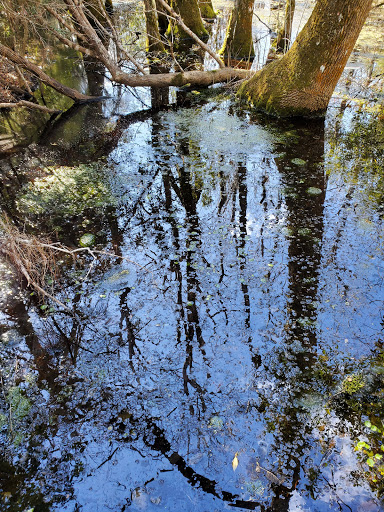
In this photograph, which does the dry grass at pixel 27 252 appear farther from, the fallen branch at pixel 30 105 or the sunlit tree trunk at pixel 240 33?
the sunlit tree trunk at pixel 240 33

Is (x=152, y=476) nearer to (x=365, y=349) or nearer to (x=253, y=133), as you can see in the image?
(x=365, y=349)

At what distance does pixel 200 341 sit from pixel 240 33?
10649mm

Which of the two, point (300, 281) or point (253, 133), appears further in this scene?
point (253, 133)

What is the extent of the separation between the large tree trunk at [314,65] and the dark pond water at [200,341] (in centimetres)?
181

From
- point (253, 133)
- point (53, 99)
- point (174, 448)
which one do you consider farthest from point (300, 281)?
point (53, 99)

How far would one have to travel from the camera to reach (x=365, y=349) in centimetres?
323

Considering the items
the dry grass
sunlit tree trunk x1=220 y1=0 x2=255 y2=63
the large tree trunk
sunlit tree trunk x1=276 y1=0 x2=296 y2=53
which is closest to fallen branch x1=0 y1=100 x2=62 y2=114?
the large tree trunk

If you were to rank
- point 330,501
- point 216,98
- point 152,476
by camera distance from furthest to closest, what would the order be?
point 216,98
point 152,476
point 330,501

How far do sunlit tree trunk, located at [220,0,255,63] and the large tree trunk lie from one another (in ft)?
12.1

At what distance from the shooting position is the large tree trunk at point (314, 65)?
6234 mm

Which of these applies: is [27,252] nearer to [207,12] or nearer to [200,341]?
[200,341]

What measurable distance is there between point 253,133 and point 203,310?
4.46 metres

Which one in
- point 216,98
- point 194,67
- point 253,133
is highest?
point 194,67

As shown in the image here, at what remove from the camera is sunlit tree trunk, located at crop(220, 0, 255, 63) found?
10.8 metres
